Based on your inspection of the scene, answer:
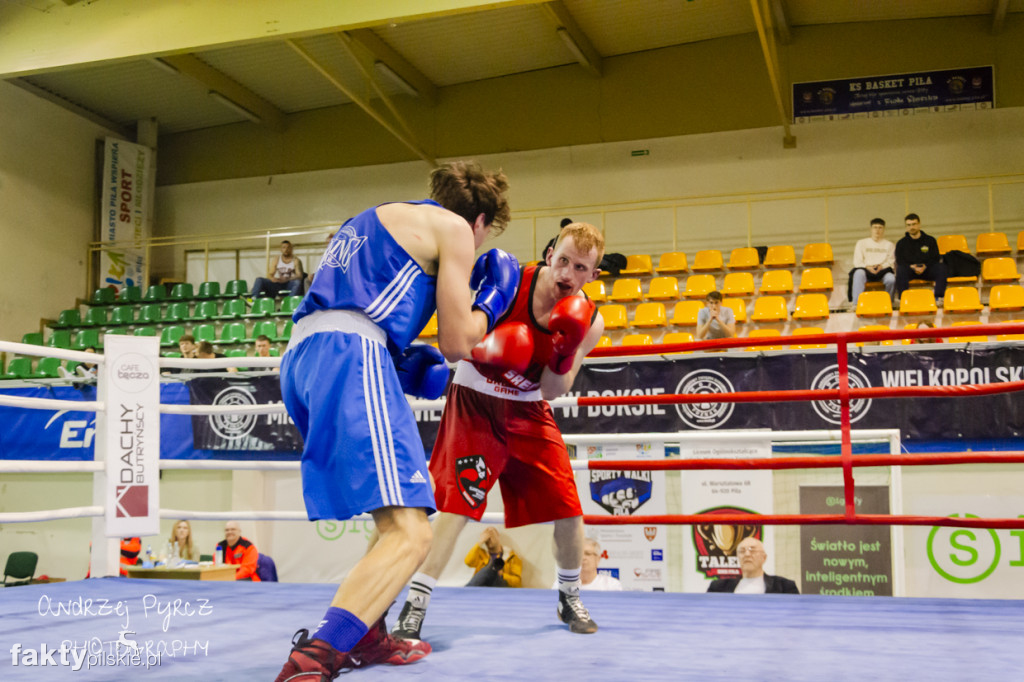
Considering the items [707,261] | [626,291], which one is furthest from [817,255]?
[626,291]

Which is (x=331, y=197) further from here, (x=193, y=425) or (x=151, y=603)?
(x=151, y=603)

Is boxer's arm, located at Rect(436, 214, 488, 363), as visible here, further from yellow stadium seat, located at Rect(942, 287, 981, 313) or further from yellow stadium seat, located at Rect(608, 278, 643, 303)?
yellow stadium seat, located at Rect(608, 278, 643, 303)

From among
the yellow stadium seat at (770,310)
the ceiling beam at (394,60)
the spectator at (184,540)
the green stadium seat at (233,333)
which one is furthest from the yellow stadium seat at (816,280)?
the spectator at (184,540)

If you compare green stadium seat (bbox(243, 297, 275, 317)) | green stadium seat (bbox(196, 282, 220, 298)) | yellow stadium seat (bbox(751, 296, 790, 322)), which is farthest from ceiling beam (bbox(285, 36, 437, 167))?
yellow stadium seat (bbox(751, 296, 790, 322))

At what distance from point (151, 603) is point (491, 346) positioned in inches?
55.8

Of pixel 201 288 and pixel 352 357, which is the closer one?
pixel 352 357

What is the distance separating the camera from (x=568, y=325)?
8.02 feet

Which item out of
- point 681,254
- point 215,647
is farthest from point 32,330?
point 215,647

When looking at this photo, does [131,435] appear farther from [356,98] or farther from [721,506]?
[356,98]

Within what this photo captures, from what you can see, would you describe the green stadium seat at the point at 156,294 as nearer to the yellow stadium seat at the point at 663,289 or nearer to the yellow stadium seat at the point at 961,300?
the yellow stadium seat at the point at 663,289

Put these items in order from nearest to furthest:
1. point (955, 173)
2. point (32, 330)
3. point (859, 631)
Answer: point (859, 631) → point (955, 173) → point (32, 330)

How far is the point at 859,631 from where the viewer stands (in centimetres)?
236

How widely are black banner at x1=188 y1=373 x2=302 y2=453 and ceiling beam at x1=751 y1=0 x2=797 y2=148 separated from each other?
18.3ft

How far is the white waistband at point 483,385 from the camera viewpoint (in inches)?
102
